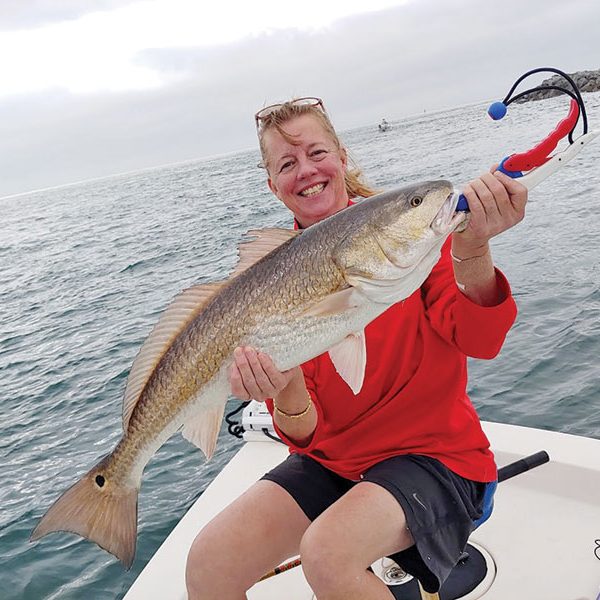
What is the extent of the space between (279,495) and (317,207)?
1431 millimetres

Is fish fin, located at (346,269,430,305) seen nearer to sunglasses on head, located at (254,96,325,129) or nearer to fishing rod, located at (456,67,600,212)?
fishing rod, located at (456,67,600,212)

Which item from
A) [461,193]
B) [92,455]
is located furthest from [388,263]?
[92,455]

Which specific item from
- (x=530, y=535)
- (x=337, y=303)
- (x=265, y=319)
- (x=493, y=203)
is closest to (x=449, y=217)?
(x=493, y=203)

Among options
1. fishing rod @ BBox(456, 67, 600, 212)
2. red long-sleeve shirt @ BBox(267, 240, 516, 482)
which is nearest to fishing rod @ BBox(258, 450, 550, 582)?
red long-sleeve shirt @ BBox(267, 240, 516, 482)

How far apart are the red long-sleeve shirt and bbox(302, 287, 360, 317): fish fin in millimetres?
473

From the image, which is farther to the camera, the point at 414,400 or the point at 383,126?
the point at 383,126

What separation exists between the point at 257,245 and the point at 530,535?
89.3 inches

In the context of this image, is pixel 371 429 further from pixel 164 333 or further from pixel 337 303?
pixel 164 333

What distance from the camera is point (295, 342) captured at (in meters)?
2.59

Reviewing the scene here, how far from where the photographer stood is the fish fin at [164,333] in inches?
112

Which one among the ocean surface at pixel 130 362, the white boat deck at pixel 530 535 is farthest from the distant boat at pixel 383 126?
the white boat deck at pixel 530 535

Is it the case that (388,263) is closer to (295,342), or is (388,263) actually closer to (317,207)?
(295,342)

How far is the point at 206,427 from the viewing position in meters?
2.90

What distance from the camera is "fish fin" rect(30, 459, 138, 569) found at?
9.21 ft
